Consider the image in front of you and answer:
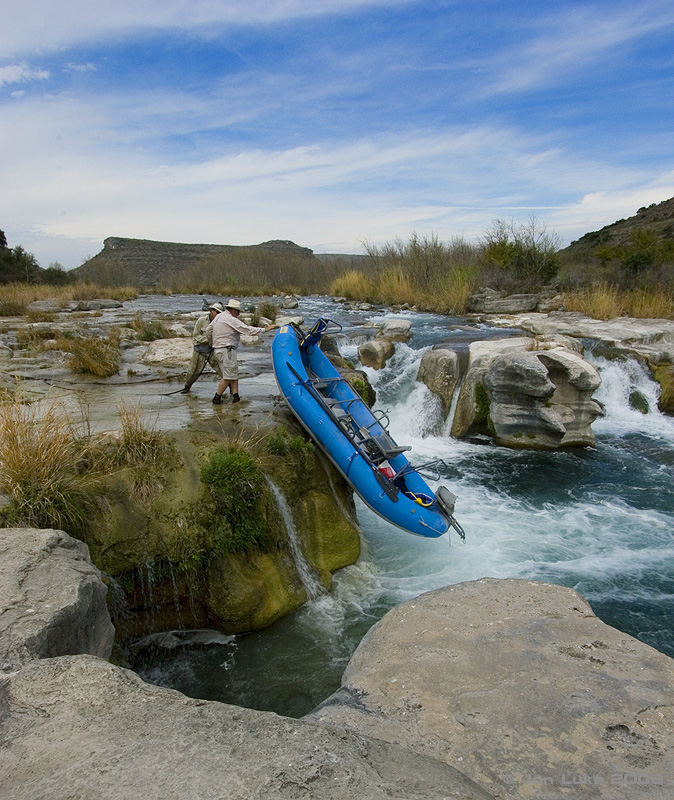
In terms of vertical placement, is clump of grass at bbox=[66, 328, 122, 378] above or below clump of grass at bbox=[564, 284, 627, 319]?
below

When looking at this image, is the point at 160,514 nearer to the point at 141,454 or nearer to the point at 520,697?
the point at 141,454

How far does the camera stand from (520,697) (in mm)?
2723

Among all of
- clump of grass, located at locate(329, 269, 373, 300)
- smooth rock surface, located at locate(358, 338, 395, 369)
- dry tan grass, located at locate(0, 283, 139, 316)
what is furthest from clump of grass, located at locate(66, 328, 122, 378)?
clump of grass, located at locate(329, 269, 373, 300)

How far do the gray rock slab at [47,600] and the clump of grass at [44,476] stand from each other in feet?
1.25

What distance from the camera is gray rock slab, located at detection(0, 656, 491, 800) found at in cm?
165

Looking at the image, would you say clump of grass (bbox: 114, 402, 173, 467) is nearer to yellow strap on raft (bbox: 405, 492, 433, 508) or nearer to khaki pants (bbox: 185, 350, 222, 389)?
khaki pants (bbox: 185, 350, 222, 389)

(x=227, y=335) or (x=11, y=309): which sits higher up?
(x=11, y=309)

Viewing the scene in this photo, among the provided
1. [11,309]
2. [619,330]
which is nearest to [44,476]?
[619,330]

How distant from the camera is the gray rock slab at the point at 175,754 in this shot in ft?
5.41

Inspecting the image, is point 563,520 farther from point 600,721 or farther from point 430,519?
point 600,721

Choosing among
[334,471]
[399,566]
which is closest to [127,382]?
[334,471]

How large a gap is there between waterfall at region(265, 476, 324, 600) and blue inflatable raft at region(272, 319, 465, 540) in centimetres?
80

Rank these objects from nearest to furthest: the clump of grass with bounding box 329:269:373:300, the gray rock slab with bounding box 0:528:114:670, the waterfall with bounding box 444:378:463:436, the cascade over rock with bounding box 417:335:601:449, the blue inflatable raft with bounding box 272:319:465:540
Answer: the gray rock slab with bounding box 0:528:114:670, the blue inflatable raft with bounding box 272:319:465:540, the cascade over rock with bounding box 417:335:601:449, the waterfall with bounding box 444:378:463:436, the clump of grass with bounding box 329:269:373:300

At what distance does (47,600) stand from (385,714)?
1868 millimetres
